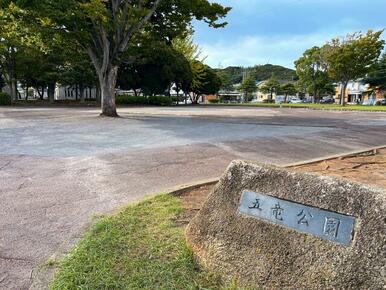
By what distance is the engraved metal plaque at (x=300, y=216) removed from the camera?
221 cm

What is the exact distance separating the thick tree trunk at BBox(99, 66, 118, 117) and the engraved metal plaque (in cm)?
1492

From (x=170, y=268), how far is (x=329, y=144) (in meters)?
7.60

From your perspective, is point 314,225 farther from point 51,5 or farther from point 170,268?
point 51,5

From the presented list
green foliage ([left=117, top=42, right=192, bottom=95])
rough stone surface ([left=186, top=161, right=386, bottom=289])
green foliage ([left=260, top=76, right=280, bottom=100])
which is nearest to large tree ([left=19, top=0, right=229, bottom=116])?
rough stone surface ([left=186, top=161, right=386, bottom=289])

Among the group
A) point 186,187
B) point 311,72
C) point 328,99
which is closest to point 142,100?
point 311,72

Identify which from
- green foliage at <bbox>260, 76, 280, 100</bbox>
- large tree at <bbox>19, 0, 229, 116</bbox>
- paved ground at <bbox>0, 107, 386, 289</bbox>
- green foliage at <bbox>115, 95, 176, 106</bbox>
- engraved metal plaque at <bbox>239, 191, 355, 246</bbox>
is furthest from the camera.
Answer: green foliage at <bbox>260, 76, 280, 100</bbox>

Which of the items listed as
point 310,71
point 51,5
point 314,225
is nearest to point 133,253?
point 314,225

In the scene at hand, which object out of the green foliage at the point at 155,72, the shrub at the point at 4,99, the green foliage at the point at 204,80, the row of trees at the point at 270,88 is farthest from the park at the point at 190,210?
the row of trees at the point at 270,88

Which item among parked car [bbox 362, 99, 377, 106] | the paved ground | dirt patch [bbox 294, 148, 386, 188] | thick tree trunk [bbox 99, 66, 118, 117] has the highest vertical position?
thick tree trunk [bbox 99, 66, 118, 117]

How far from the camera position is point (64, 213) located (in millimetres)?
4082

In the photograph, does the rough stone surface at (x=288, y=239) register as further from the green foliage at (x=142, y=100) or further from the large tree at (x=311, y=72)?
the large tree at (x=311, y=72)

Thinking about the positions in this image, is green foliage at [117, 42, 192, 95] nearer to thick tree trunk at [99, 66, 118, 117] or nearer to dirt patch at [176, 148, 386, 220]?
thick tree trunk at [99, 66, 118, 117]

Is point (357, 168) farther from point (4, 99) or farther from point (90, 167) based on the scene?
point (4, 99)

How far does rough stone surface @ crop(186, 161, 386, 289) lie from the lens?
2088 millimetres
